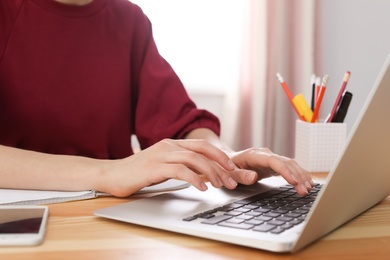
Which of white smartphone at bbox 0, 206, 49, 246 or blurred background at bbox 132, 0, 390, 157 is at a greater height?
blurred background at bbox 132, 0, 390, 157

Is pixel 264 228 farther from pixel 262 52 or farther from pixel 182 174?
pixel 262 52

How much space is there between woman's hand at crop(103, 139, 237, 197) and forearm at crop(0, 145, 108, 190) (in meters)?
0.03

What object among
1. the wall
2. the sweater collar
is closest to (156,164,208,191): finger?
the sweater collar

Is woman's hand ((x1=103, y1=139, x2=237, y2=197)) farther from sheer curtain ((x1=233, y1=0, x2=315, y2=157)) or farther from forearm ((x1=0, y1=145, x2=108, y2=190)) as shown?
sheer curtain ((x1=233, y1=0, x2=315, y2=157))

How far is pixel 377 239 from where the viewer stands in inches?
22.5

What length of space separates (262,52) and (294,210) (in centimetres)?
154

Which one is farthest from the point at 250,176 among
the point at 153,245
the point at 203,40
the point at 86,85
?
the point at 203,40

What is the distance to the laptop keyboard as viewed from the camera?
556 millimetres

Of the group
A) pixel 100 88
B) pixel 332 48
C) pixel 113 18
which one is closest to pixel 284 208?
pixel 100 88

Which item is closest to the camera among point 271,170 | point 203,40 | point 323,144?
point 271,170

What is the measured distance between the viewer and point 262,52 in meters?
2.13

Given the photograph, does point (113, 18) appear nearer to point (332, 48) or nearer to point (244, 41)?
point (244, 41)

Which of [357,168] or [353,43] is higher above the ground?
[353,43]

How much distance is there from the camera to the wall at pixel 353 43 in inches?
83.1
